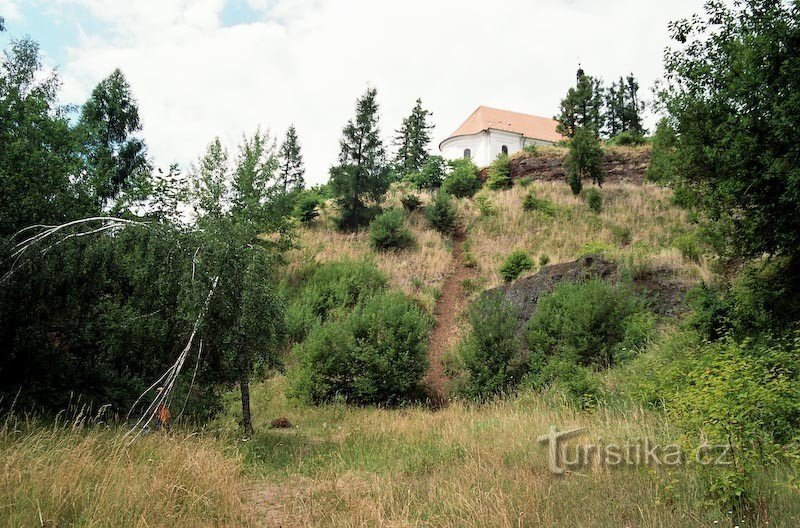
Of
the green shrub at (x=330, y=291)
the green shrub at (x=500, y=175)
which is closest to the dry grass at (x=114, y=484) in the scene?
the green shrub at (x=330, y=291)

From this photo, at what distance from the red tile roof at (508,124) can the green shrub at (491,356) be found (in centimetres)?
3675

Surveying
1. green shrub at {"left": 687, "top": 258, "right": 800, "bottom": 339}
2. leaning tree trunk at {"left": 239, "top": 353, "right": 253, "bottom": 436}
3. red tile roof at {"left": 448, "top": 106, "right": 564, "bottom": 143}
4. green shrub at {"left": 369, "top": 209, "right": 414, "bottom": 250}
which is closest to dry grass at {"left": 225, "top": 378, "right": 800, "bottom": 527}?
leaning tree trunk at {"left": 239, "top": 353, "right": 253, "bottom": 436}

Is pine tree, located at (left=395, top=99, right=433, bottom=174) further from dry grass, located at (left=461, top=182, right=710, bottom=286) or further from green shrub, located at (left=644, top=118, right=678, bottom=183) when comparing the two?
green shrub, located at (left=644, top=118, right=678, bottom=183)

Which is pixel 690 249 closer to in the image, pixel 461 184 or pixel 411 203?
pixel 411 203

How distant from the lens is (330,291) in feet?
60.6

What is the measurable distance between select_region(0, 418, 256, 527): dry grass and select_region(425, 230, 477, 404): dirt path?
8.26 metres

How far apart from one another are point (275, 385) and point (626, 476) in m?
10.9

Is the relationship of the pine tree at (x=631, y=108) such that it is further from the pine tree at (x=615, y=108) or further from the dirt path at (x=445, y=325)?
the dirt path at (x=445, y=325)

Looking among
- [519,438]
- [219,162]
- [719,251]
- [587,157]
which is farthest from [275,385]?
[587,157]

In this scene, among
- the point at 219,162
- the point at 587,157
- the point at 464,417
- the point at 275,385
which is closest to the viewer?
the point at 464,417

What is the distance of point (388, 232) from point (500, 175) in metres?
11.4

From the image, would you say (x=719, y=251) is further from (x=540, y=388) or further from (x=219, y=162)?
(x=219, y=162)

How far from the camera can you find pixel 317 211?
2644 centimetres

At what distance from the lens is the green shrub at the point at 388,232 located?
22.2m
